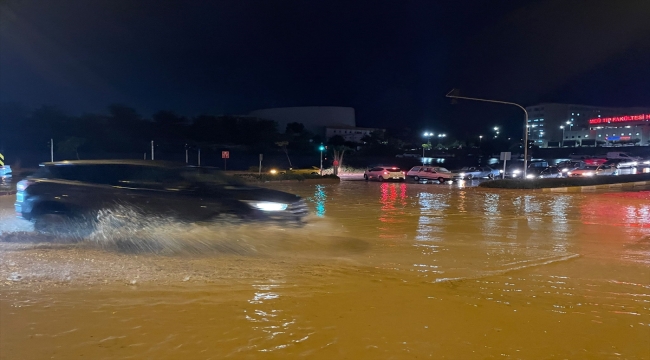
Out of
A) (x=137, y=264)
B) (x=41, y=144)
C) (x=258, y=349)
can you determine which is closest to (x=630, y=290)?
(x=258, y=349)

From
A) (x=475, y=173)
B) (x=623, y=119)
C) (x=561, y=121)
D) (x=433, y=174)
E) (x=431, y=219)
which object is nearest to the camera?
(x=431, y=219)

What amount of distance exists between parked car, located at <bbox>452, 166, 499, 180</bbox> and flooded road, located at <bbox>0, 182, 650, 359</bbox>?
31010 millimetres

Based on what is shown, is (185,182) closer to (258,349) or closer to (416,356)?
(258,349)

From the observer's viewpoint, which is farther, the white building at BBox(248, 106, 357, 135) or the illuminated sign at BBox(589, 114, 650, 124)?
the white building at BBox(248, 106, 357, 135)

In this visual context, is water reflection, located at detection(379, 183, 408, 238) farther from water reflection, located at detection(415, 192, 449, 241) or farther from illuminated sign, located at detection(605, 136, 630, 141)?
illuminated sign, located at detection(605, 136, 630, 141)

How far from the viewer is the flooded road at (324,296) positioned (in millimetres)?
4547

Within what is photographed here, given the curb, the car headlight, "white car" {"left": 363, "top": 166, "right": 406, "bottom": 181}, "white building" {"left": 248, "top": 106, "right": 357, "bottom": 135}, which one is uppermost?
"white building" {"left": 248, "top": 106, "right": 357, "bottom": 135}

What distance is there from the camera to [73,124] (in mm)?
66438

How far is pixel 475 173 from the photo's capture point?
43.1 metres

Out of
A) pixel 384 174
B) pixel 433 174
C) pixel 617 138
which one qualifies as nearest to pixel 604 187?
pixel 433 174

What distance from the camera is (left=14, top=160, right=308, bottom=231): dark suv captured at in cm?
941

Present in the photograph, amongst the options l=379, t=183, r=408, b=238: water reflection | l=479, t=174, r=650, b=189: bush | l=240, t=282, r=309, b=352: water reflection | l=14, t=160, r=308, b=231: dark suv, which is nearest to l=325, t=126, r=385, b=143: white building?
l=479, t=174, r=650, b=189: bush

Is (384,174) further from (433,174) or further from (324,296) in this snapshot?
(324,296)

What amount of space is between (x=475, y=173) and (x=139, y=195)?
38.0 metres
